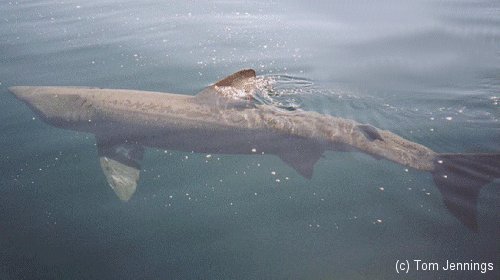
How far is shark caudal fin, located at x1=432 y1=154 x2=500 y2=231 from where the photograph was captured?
3.95 meters

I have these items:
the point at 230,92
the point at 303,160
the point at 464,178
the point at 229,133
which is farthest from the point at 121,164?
the point at 464,178

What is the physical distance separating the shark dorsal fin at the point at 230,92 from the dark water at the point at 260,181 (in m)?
0.86

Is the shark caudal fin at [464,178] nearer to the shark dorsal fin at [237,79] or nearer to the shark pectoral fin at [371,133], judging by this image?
the shark pectoral fin at [371,133]

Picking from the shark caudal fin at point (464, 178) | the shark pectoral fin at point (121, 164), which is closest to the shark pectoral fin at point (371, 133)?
the shark caudal fin at point (464, 178)

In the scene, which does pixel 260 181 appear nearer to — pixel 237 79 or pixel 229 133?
pixel 229 133

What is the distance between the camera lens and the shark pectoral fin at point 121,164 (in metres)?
4.61

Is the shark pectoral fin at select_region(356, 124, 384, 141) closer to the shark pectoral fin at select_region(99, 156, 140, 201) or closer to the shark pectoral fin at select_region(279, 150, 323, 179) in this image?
the shark pectoral fin at select_region(279, 150, 323, 179)

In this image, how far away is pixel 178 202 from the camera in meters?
4.46

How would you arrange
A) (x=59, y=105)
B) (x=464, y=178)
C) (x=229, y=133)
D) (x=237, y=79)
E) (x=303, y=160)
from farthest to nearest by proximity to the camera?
(x=59, y=105)
(x=237, y=79)
(x=229, y=133)
(x=303, y=160)
(x=464, y=178)

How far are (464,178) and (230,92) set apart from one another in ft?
10.6

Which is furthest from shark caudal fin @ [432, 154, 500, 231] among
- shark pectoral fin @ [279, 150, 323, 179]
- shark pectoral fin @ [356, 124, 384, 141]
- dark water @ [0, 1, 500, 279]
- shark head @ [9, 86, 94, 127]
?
shark head @ [9, 86, 94, 127]

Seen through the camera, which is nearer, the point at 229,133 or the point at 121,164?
the point at 121,164

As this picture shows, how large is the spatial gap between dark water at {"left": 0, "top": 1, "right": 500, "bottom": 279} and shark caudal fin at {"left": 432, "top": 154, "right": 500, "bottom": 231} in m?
0.13

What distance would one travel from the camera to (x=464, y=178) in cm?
425
